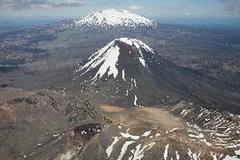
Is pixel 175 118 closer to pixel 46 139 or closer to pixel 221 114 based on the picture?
pixel 221 114

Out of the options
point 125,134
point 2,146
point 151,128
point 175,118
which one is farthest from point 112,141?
point 2,146

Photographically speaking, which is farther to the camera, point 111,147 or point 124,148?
point 111,147

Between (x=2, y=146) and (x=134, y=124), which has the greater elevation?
(x=134, y=124)

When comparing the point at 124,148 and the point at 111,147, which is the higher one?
the point at 124,148

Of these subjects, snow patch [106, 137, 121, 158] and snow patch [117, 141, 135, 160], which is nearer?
snow patch [117, 141, 135, 160]

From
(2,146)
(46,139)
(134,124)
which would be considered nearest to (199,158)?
(134,124)

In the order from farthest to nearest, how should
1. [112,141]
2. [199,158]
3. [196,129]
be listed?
[196,129] < [112,141] < [199,158]

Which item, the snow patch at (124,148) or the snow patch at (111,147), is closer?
the snow patch at (124,148)

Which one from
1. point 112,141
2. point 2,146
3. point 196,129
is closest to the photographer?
point 112,141

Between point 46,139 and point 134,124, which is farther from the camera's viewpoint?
point 46,139
